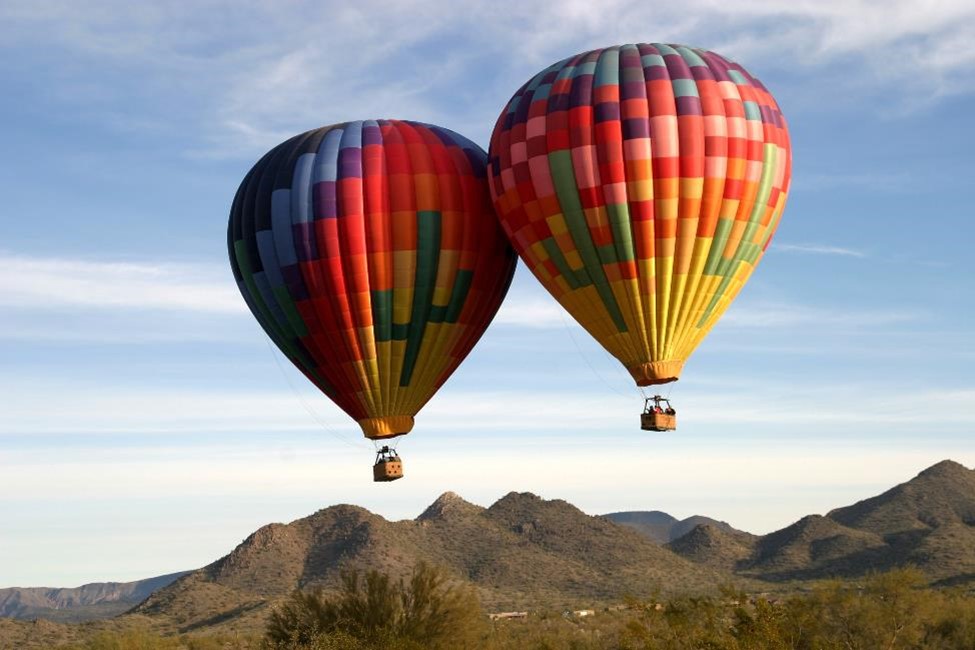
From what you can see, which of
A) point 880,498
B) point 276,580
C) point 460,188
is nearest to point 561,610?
point 276,580

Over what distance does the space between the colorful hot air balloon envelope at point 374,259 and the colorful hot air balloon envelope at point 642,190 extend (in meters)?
2.81

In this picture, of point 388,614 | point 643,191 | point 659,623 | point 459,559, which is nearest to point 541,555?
point 459,559

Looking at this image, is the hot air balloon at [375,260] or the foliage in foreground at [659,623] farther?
the hot air balloon at [375,260]

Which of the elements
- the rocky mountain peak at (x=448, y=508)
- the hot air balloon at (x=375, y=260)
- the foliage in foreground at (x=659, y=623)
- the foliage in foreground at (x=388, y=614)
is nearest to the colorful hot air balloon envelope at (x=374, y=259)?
the hot air balloon at (x=375, y=260)

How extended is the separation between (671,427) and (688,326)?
345cm

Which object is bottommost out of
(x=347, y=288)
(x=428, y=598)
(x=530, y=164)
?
(x=428, y=598)

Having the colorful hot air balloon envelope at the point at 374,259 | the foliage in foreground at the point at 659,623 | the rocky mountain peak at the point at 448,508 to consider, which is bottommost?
the foliage in foreground at the point at 659,623

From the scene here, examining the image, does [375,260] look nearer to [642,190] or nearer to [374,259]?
[374,259]

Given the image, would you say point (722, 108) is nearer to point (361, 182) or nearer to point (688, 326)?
point (688, 326)

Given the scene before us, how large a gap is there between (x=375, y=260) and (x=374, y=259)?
0.05 meters

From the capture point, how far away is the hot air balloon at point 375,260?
44062 millimetres

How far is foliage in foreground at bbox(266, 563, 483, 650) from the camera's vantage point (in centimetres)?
4750

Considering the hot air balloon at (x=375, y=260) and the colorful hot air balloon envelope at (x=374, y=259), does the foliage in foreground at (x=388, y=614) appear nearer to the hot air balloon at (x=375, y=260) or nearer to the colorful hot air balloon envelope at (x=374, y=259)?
the hot air balloon at (x=375, y=260)

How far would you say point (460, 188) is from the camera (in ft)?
148
